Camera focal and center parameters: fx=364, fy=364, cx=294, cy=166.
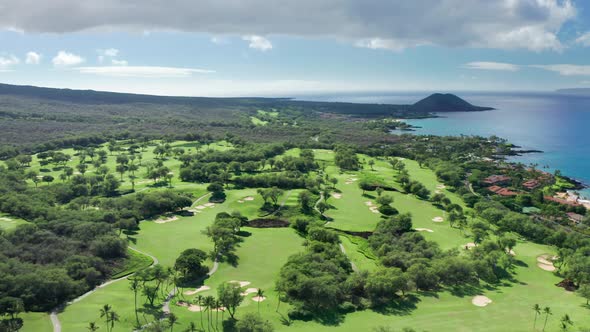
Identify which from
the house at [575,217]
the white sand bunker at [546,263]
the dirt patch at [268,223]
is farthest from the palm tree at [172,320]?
the house at [575,217]

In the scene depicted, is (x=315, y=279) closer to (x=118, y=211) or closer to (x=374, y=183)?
(x=118, y=211)

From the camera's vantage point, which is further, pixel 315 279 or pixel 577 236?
pixel 577 236

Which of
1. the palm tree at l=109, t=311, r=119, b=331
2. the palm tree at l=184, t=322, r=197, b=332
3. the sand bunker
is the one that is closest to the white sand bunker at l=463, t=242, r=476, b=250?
the sand bunker

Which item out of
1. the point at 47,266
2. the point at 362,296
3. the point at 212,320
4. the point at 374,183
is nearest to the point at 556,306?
the point at 362,296

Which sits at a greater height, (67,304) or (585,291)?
(585,291)

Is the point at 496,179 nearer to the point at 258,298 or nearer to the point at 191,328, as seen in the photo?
the point at 258,298

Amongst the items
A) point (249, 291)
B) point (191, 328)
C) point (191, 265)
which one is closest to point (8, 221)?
point (191, 265)

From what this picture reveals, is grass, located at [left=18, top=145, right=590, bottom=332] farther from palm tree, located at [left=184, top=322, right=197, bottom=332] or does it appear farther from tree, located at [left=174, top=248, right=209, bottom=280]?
tree, located at [left=174, top=248, right=209, bottom=280]
